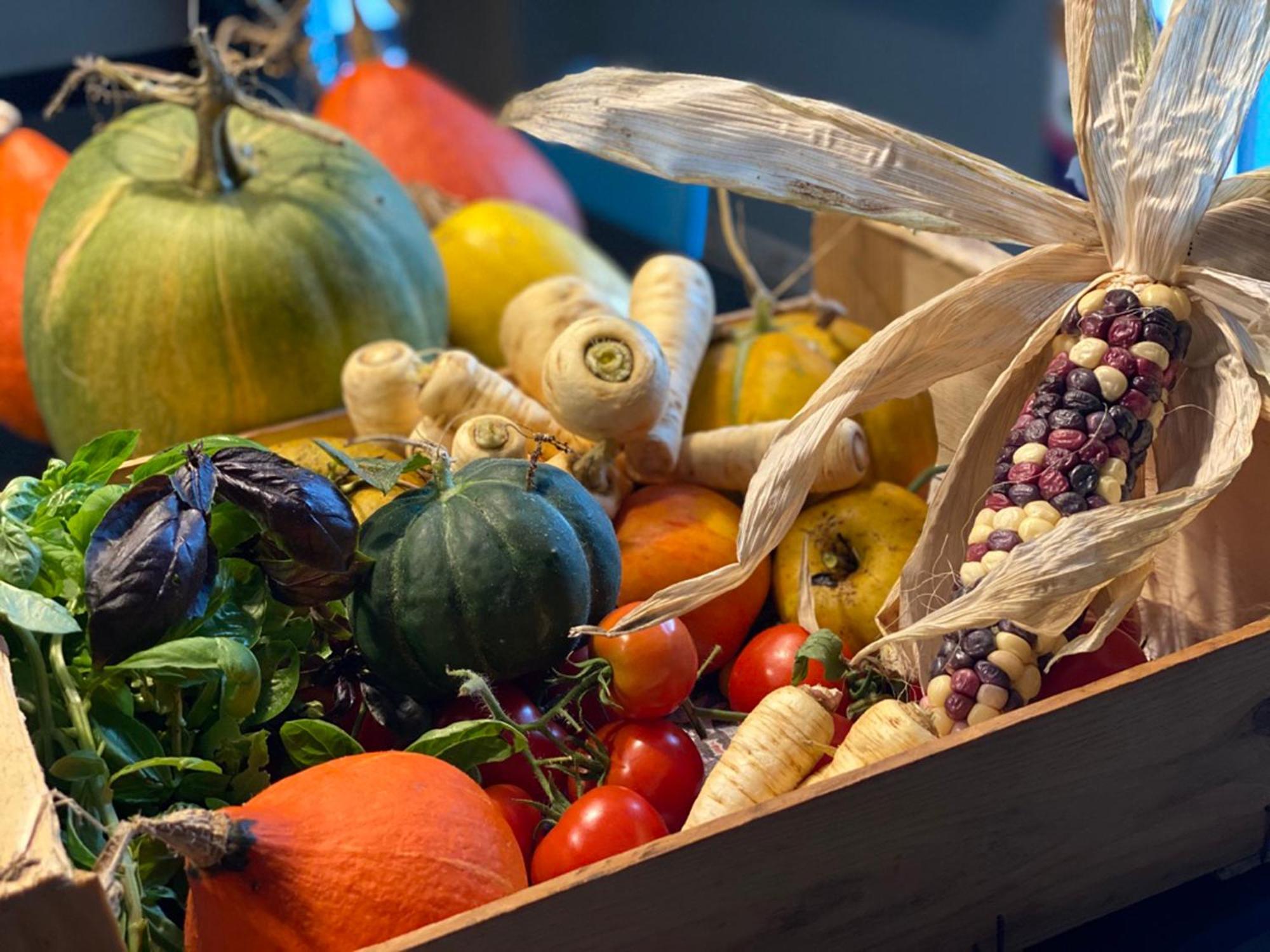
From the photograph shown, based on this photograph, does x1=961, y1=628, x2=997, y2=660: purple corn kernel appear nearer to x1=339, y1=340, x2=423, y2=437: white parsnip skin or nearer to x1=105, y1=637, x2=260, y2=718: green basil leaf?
x1=105, y1=637, x2=260, y2=718: green basil leaf

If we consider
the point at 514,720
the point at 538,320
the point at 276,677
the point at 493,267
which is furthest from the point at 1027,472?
the point at 493,267

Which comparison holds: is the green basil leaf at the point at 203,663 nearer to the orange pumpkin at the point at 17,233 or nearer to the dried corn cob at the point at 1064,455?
the dried corn cob at the point at 1064,455

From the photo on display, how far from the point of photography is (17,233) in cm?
146

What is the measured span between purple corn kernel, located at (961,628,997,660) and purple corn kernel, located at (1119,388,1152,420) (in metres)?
0.15

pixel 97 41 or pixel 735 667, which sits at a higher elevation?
pixel 97 41

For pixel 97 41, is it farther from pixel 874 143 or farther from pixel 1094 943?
pixel 1094 943

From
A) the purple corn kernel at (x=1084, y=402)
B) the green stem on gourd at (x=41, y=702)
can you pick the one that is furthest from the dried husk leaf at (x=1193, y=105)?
the green stem on gourd at (x=41, y=702)

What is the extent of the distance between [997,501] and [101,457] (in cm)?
52

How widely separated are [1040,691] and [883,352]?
0.22 meters

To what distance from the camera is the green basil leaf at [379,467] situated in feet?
2.54

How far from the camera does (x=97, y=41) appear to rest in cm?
270

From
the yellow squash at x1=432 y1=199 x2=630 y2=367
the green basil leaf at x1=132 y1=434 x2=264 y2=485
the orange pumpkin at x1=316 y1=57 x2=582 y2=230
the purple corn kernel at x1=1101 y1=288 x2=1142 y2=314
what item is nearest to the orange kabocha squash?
the orange pumpkin at x1=316 y1=57 x2=582 y2=230

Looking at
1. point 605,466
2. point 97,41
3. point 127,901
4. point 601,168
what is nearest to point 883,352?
point 605,466

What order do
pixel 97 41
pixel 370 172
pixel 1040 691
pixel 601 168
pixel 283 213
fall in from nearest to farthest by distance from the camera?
pixel 1040 691 → pixel 283 213 → pixel 370 172 → pixel 601 168 → pixel 97 41
